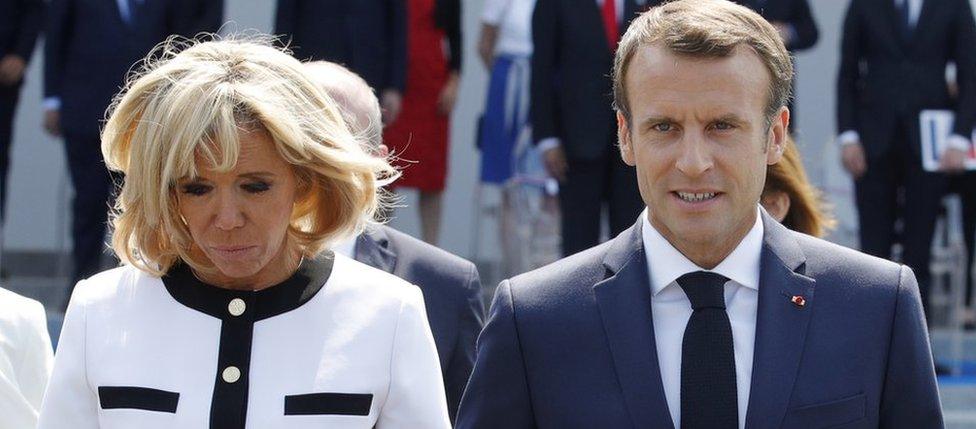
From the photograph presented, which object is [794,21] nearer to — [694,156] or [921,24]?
[921,24]

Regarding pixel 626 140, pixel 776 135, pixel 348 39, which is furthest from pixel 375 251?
pixel 348 39

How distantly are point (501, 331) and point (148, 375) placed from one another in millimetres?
597

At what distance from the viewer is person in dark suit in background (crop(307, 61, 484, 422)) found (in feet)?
13.7

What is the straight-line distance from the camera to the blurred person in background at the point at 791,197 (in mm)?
4836

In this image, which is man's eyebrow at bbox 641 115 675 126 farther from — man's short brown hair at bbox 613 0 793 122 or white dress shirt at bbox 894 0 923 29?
Result: white dress shirt at bbox 894 0 923 29

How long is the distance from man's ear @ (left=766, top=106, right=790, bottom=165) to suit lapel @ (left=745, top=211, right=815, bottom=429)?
14cm

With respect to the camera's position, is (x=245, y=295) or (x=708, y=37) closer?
(x=708, y=37)

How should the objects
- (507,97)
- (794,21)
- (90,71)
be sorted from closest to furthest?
(90,71), (794,21), (507,97)

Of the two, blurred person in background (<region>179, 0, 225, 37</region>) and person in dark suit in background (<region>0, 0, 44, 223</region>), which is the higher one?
blurred person in background (<region>179, 0, 225, 37</region>)

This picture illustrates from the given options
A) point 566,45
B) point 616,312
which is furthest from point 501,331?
point 566,45

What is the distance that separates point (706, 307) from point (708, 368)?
0.10m

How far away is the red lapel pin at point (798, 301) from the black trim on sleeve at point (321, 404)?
29.1 inches

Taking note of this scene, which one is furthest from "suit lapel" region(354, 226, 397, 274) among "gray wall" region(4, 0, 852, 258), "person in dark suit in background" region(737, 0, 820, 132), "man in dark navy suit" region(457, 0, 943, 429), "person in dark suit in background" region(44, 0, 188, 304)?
"gray wall" region(4, 0, 852, 258)

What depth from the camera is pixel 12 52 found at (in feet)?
28.0
